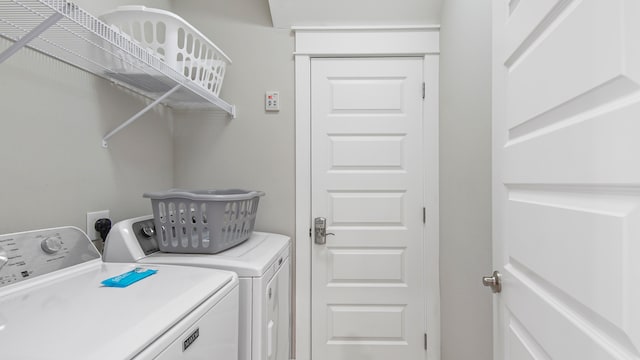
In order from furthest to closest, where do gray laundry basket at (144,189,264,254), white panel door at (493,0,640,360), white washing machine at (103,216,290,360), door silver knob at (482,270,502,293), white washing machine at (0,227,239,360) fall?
gray laundry basket at (144,189,264,254), white washing machine at (103,216,290,360), door silver knob at (482,270,502,293), white washing machine at (0,227,239,360), white panel door at (493,0,640,360)

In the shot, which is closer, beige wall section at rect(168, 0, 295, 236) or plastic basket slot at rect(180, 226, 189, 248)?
plastic basket slot at rect(180, 226, 189, 248)

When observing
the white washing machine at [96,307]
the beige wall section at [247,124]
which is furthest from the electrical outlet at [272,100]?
the white washing machine at [96,307]

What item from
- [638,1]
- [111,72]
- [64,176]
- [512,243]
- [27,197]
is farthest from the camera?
[111,72]

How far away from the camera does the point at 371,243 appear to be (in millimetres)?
1976

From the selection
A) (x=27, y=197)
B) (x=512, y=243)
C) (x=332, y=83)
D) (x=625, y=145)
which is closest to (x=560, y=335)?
(x=512, y=243)

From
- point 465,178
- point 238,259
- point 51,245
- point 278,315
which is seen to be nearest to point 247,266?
point 238,259

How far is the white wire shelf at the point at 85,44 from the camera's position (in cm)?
82

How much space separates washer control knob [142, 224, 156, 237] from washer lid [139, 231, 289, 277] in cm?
9

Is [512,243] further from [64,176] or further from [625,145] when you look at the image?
[64,176]

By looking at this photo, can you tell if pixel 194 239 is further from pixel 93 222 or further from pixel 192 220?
pixel 93 222

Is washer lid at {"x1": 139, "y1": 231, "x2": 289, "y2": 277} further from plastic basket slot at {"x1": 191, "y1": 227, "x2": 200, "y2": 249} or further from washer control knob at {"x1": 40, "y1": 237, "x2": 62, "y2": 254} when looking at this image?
washer control knob at {"x1": 40, "y1": 237, "x2": 62, "y2": 254}

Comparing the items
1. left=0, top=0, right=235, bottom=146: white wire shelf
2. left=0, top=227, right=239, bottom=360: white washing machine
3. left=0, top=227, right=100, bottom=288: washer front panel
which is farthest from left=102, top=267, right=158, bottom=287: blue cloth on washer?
left=0, top=0, right=235, bottom=146: white wire shelf

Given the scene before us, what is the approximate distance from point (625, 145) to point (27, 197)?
1528 mm

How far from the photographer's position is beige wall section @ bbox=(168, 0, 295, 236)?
199cm
